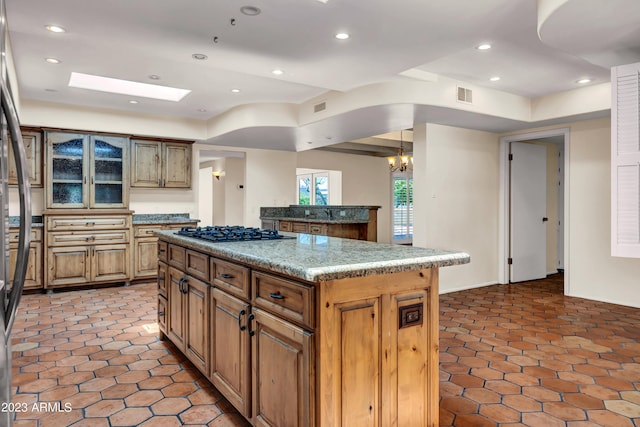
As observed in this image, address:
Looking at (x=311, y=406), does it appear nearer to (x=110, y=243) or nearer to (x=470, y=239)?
(x=470, y=239)

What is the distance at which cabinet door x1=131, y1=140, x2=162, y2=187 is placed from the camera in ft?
19.0

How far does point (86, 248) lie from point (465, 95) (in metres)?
4.98

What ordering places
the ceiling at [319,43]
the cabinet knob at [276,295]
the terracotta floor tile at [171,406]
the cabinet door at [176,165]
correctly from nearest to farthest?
the cabinet knob at [276,295] < the terracotta floor tile at [171,406] < the ceiling at [319,43] < the cabinet door at [176,165]

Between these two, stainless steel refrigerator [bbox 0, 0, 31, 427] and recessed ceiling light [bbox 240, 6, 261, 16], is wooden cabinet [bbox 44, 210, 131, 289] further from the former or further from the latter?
stainless steel refrigerator [bbox 0, 0, 31, 427]

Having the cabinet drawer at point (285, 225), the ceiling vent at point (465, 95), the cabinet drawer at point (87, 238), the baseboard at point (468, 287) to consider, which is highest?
the ceiling vent at point (465, 95)

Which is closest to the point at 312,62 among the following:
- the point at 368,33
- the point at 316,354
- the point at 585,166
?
the point at 368,33

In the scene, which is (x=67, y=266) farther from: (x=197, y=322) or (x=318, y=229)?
(x=197, y=322)

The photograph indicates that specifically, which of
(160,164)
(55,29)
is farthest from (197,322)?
(160,164)

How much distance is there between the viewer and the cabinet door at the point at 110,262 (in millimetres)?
5375

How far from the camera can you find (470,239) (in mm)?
5430

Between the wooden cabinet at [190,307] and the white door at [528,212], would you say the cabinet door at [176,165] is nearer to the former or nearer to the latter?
the wooden cabinet at [190,307]

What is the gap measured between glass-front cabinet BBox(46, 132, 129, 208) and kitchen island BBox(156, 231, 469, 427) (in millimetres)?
4144

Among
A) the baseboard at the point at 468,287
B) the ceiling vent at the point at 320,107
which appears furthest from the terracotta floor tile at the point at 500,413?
the ceiling vent at the point at 320,107

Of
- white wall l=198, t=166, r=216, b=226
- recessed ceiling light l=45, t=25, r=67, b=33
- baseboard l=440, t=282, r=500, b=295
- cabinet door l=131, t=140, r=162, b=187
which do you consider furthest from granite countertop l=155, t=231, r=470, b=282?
white wall l=198, t=166, r=216, b=226
